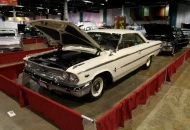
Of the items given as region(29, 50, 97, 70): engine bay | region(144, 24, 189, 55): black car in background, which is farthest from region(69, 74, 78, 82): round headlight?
region(144, 24, 189, 55): black car in background

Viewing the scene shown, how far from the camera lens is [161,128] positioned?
2.88 m

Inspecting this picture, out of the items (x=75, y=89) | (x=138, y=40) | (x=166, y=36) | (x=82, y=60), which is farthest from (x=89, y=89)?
(x=166, y=36)

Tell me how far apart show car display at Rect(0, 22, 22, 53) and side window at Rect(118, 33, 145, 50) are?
21.8 ft

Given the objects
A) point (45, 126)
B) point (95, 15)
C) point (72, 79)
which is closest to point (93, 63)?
point (72, 79)

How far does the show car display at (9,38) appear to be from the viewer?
8.98 m

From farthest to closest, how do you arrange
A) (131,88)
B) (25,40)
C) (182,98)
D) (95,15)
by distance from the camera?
1. (95,15)
2. (25,40)
3. (131,88)
4. (182,98)

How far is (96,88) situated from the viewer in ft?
12.4

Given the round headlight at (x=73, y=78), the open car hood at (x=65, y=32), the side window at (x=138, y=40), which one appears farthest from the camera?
the side window at (x=138, y=40)

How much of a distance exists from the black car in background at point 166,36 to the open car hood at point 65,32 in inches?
216

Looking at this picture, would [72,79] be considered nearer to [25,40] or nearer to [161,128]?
[161,128]

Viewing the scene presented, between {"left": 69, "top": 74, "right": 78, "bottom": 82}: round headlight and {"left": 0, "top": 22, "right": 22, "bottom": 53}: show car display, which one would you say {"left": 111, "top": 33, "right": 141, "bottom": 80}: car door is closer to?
{"left": 69, "top": 74, "right": 78, "bottom": 82}: round headlight

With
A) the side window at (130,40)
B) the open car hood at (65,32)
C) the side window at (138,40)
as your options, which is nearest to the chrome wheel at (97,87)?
the open car hood at (65,32)

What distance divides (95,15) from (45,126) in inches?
1267

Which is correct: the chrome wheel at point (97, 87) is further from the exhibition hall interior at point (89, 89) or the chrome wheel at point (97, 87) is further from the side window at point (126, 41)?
the side window at point (126, 41)
